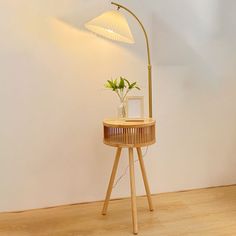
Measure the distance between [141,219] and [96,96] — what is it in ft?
3.22

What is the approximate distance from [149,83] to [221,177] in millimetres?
1157

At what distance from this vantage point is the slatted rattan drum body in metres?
2.02

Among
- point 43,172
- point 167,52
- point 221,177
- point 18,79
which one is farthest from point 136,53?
point 221,177

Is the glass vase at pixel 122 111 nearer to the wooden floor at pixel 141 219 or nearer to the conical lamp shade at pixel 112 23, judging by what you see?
the conical lamp shade at pixel 112 23

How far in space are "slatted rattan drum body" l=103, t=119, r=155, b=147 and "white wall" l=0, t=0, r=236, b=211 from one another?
→ 1.42 feet

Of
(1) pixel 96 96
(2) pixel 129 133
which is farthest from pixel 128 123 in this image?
(1) pixel 96 96

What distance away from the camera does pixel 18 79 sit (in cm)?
230

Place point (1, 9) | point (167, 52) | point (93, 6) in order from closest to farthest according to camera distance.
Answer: point (1, 9) < point (93, 6) < point (167, 52)

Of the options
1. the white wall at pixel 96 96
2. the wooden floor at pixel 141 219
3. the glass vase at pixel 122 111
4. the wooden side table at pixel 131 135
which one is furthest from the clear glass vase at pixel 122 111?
the wooden floor at pixel 141 219

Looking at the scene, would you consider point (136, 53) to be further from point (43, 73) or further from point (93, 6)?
point (43, 73)

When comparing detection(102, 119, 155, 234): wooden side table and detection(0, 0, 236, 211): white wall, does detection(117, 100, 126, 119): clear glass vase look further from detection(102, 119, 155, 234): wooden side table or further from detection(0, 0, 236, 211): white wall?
detection(0, 0, 236, 211): white wall

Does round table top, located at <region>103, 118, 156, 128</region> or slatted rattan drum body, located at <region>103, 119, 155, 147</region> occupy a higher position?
round table top, located at <region>103, 118, 156, 128</region>

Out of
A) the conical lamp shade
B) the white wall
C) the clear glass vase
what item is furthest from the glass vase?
the conical lamp shade

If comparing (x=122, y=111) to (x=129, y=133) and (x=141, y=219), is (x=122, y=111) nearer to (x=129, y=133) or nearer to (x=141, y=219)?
(x=129, y=133)
